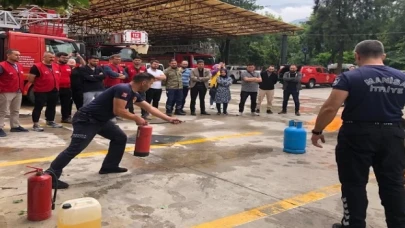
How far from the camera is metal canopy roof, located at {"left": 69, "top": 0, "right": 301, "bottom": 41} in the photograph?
72.7ft

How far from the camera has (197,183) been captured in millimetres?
4859

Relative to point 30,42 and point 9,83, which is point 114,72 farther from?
point 30,42

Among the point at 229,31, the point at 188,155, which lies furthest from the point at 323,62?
the point at 188,155

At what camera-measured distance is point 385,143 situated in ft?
9.93

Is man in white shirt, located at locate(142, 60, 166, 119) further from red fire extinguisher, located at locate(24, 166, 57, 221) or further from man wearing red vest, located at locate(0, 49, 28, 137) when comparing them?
red fire extinguisher, located at locate(24, 166, 57, 221)

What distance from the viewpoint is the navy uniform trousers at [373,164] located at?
119 inches

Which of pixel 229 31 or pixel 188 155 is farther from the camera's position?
pixel 229 31

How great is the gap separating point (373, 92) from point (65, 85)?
7.25 m

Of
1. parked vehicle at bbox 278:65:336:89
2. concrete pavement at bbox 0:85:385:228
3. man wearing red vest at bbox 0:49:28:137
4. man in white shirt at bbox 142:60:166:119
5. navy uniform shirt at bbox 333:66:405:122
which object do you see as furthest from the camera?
parked vehicle at bbox 278:65:336:89

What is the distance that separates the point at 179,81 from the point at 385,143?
7865mm

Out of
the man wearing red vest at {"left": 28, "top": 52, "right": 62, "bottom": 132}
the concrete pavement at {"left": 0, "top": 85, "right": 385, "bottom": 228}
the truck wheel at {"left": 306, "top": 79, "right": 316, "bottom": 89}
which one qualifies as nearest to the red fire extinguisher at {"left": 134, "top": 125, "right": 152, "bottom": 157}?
the concrete pavement at {"left": 0, "top": 85, "right": 385, "bottom": 228}

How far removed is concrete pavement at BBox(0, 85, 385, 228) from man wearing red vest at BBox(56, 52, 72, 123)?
3.38ft

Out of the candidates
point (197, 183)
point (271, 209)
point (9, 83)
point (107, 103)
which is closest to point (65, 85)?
point (9, 83)

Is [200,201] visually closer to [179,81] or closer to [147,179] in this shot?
[147,179]
